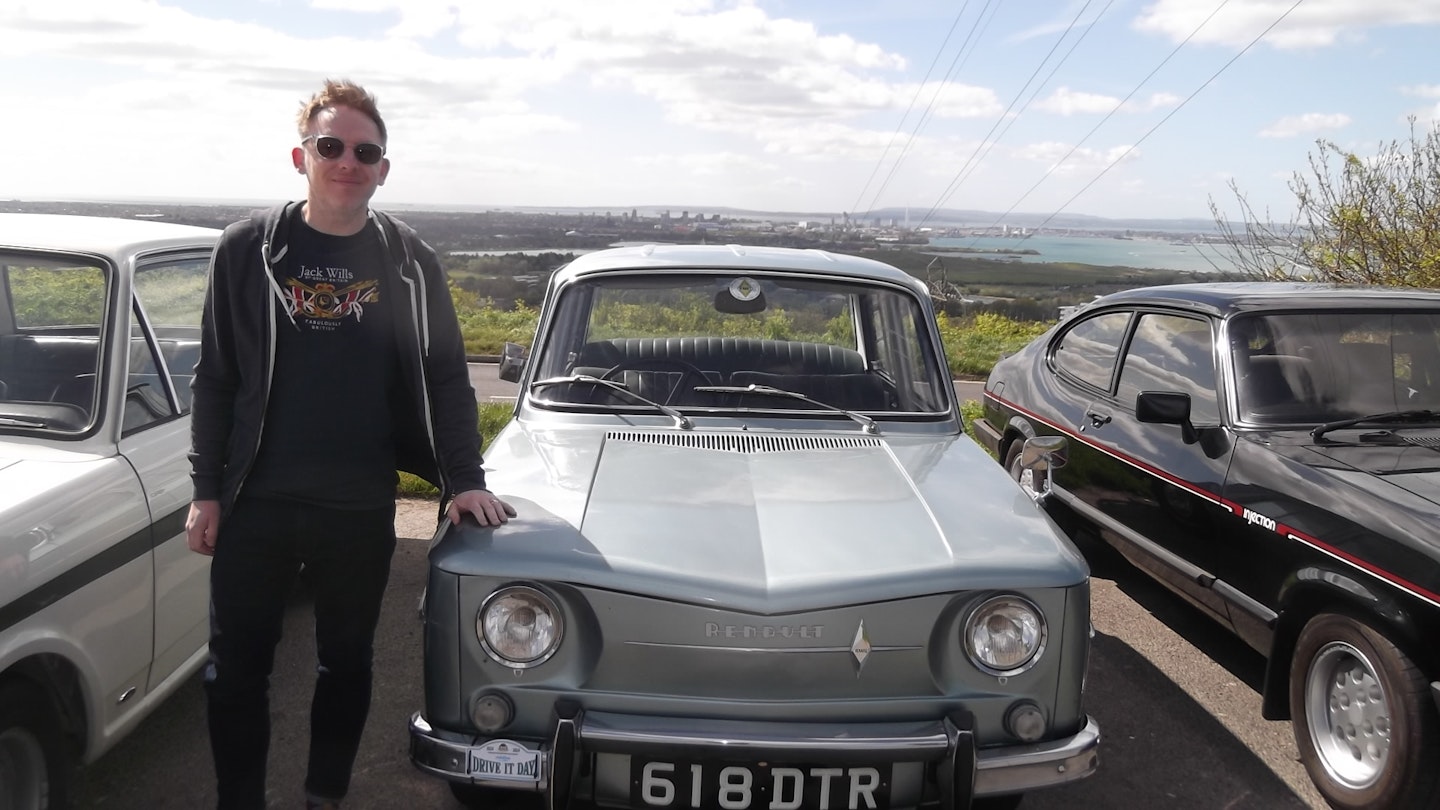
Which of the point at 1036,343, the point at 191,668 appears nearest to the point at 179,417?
the point at 191,668

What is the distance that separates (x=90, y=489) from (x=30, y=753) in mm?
689

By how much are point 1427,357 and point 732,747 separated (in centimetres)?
372

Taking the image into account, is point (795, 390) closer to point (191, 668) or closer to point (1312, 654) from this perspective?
point (1312, 654)

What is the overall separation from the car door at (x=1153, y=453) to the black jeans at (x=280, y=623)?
3.20 metres

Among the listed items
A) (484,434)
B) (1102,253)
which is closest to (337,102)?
(484,434)

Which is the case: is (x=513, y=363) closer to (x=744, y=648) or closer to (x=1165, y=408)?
(x=744, y=648)

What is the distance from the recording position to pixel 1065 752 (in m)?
2.62

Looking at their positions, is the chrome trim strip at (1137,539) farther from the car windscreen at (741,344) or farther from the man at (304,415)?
the man at (304,415)

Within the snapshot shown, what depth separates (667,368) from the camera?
12.9 ft

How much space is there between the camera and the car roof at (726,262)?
4.05 metres

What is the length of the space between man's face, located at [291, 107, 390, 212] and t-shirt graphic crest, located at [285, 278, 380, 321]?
196 mm

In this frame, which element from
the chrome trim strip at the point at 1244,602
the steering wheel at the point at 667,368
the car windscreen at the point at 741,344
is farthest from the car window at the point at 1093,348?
the steering wheel at the point at 667,368

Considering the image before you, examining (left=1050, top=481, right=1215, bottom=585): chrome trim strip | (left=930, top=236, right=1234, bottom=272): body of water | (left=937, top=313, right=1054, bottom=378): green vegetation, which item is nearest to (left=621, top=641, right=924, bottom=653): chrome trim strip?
(left=1050, top=481, right=1215, bottom=585): chrome trim strip

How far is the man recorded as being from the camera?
2.62 m
